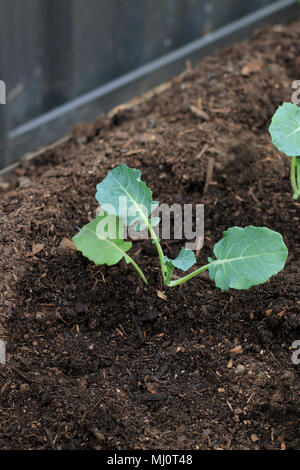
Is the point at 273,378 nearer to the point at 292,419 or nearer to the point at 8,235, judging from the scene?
the point at 292,419

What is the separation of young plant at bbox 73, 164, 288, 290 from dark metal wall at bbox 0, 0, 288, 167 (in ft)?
2.97

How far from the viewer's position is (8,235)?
1948 mm

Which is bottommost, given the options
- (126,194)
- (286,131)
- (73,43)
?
(126,194)

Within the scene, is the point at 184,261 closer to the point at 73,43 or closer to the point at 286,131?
the point at 286,131

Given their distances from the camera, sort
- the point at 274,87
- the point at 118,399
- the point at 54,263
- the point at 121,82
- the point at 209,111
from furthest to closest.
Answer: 1. the point at 121,82
2. the point at 274,87
3. the point at 209,111
4. the point at 54,263
5. the point at 118,399

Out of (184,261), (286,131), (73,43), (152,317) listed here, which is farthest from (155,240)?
(73,43)

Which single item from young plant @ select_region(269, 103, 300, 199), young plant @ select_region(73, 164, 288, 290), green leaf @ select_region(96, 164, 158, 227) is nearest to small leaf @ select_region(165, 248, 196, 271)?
young plant @ select_region(73, 164, 288, 290)

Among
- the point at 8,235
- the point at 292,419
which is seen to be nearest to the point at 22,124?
the point at 8,235

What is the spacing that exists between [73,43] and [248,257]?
1.46 meters

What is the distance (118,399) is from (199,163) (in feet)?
3.42

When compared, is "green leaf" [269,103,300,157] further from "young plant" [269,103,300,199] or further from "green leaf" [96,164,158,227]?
"green leaf" [96,164,158,227]

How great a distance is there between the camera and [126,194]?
179cm

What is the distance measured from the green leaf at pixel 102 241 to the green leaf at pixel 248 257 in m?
0.30

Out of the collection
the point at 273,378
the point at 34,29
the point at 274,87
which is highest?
the point at 34,29
